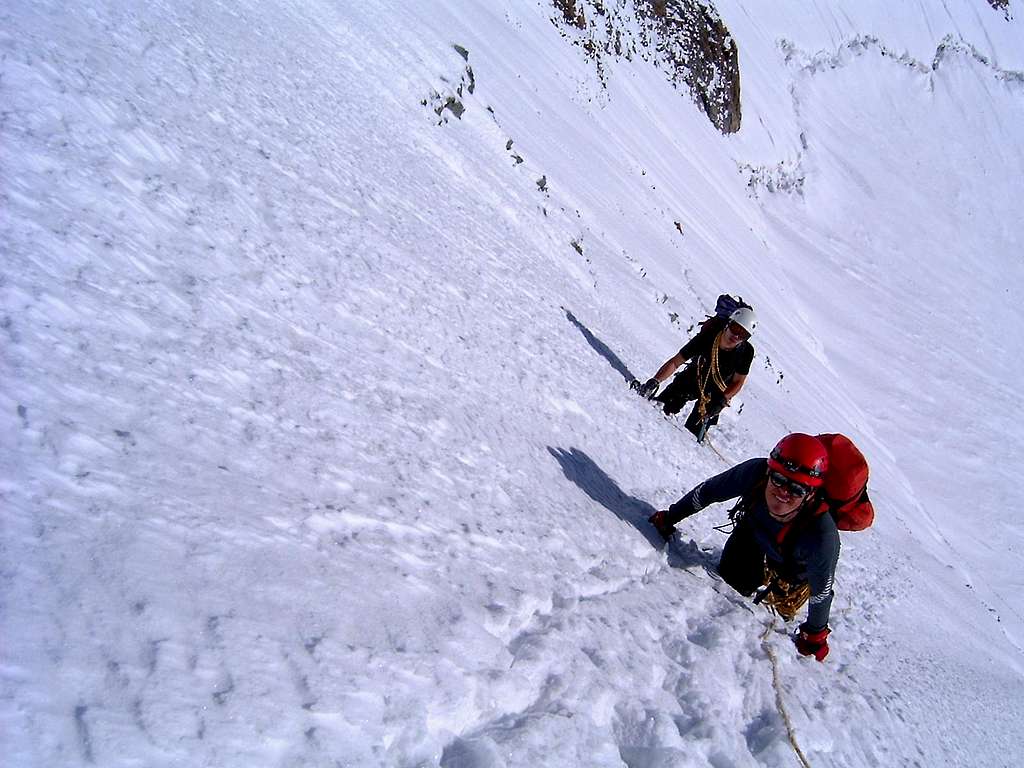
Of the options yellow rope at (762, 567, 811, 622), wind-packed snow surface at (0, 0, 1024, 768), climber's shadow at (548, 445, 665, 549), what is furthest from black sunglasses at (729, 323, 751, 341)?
yellow rope at (762, 567, 811, 622)

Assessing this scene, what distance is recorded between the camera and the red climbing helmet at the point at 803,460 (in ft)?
13.2

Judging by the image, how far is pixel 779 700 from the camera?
3.63m

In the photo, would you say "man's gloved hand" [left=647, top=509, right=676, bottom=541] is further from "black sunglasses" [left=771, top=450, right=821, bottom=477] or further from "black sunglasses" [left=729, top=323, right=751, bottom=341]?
"black sunglasses" [left=729, top=323, right=751, bottom=341]

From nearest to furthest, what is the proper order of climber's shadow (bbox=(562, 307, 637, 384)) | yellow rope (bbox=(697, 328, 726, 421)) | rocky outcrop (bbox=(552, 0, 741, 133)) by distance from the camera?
yellow rope (bbox=(697, 328, 726, 421))
climber's shadow (bbox=(562, 307, 637, 384))
rocky outcrop (bbox=(552, 0, 741, 133))

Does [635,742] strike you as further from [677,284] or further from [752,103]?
[752,103]

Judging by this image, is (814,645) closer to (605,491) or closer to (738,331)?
(605,491)

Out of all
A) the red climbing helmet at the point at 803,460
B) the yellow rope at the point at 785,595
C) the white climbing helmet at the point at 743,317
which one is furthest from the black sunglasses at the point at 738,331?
the red climbing helmet at the point at 803,460

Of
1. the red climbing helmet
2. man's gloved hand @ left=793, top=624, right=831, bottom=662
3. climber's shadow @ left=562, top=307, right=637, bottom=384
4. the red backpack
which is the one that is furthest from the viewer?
climber's shadow @ left=562, top=307, right=637, bottom=384

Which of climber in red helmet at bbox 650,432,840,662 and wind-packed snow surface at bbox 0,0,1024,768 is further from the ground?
climber in red helmet at bbox 650,432,840,662

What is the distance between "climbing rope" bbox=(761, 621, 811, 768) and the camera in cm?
332

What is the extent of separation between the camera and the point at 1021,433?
68.4 ft

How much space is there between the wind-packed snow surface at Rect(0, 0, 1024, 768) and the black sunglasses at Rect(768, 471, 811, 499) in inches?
30.6

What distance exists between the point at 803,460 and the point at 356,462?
7.18 ft

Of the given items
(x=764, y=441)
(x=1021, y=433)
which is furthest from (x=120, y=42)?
(x=1021, y=433)
